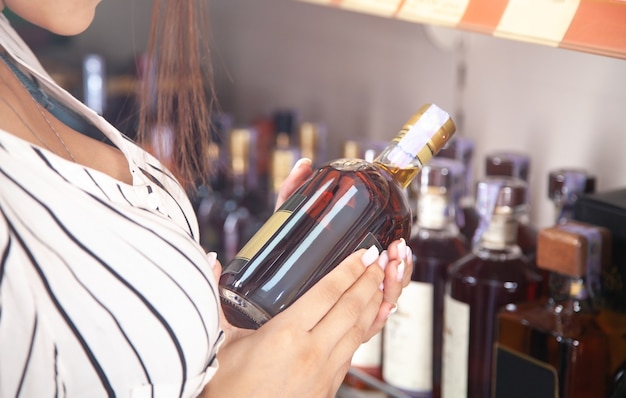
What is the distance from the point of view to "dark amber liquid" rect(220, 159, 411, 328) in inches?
23.3

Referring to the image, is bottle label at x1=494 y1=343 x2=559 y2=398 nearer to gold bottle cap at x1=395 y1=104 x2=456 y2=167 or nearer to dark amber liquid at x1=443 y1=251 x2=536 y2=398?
dark amber liquid at x1=443 y1=251 x2=536 y2=398

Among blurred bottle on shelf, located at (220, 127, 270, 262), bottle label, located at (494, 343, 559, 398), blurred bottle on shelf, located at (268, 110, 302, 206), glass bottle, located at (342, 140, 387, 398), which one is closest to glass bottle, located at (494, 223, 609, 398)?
bottle label, located at (494, 343, 559, 398)

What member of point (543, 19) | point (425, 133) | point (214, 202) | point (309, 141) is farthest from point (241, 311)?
point (214, 202)

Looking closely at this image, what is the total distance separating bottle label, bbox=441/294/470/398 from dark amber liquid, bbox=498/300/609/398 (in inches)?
3.7

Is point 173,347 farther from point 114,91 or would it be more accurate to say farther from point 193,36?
point 114,91

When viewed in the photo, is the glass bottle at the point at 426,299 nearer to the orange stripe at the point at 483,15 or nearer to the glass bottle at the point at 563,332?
the glass bottle at the point at 563,332

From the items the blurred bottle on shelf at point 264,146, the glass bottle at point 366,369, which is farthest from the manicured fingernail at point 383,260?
the blurred bottle on shelf at point 264,146

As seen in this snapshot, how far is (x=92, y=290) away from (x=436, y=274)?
0.47 m

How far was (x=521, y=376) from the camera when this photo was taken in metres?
0.71

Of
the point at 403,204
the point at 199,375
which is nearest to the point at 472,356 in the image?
the point at 403,204

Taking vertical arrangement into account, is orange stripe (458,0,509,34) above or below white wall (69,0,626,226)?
above

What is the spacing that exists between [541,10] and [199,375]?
1.09 feet

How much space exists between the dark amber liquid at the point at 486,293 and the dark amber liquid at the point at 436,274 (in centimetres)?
7

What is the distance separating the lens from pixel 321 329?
552 mm
